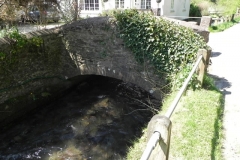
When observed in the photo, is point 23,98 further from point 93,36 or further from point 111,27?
point 111,27

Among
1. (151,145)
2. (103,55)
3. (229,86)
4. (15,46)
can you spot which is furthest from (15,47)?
(229,86)

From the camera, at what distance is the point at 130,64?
8.23 m

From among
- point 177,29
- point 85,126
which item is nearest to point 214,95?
point 177,29

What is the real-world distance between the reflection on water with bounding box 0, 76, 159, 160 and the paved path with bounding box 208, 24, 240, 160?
2446 millimetres

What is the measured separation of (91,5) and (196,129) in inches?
750

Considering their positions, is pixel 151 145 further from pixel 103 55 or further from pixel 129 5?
pixel 129 5

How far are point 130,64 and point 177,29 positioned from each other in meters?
2.09

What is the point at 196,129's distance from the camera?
4.33 meters

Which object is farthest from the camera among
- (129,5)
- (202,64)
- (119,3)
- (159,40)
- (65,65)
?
(119,3)

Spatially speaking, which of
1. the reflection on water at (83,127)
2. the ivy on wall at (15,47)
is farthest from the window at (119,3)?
the ivy on wall at (15,47)

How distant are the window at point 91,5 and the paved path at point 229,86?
13278 mm

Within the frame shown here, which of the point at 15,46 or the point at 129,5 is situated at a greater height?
the point at 129,5

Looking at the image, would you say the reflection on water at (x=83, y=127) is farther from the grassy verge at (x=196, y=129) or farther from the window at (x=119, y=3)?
the window at (x=119, y=3)

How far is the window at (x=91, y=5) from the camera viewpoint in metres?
20.9
